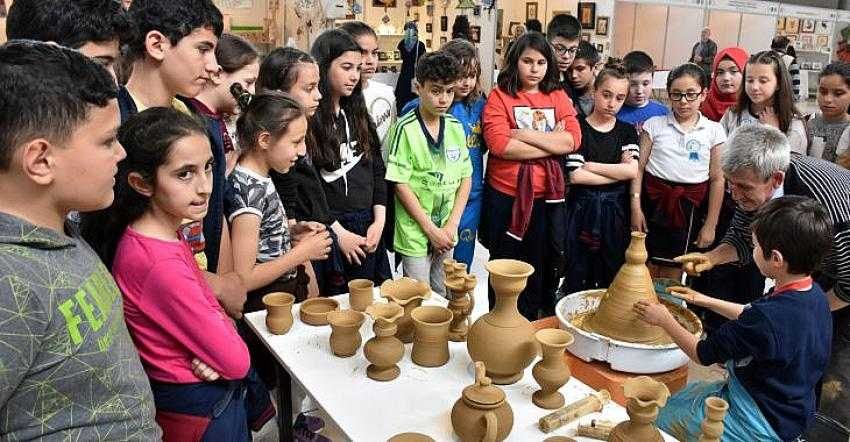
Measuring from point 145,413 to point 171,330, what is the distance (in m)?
0.27

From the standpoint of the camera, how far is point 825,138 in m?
3.41

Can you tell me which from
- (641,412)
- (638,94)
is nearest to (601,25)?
(638,94)

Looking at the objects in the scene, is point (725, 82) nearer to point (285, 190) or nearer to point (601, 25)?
point (285, 190)

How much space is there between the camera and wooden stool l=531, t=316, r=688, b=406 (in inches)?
78.9

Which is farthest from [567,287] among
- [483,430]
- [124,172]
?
[124,172]

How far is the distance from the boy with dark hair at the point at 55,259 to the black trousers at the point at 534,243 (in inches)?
90.4

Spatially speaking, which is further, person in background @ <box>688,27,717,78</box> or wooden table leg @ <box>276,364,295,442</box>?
person in background @ <box>688,27,717,78</box>

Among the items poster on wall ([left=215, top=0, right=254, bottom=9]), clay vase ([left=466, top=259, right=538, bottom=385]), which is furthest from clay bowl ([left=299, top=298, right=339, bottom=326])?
poster on wall ([left=215, top=0, right=254, bottom=9])

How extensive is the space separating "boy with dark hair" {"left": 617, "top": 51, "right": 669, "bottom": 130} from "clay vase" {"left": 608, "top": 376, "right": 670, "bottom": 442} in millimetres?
2356

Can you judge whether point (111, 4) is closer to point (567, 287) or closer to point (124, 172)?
point (124, 172)

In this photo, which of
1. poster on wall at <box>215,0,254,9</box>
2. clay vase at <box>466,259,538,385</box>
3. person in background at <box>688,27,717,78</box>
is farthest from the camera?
person in background at <box>688,27,717,78</box>

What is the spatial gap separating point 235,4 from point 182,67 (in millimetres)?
3901

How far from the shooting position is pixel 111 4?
1669 millimetres

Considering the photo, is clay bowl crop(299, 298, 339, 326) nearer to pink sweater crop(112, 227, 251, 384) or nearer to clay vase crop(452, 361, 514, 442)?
pink sweater crop(112, 227, 251, 384)
